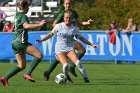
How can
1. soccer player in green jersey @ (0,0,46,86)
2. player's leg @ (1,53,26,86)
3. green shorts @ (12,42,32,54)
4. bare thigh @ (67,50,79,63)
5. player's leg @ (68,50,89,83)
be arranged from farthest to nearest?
1. bare thigh @ (67,50,79,63)
2. player's leg @ (68,50,89,83)
3. green shorts @ (12,42,32,54)
4. soccer player in green jersey @ (0,0,46,86)
5. player's leg @ (1,53,26,86)

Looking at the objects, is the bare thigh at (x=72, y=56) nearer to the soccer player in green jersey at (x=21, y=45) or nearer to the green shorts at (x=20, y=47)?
the soccer player in green jersey at (x=21, y=45)

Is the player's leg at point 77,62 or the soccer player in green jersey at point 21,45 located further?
the player's leg at point 77,62

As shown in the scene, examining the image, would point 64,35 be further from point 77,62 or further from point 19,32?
point 19,32

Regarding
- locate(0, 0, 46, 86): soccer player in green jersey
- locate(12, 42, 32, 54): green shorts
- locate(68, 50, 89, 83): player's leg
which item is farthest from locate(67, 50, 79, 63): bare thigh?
locate(12, 42, 32, 54): green shorts

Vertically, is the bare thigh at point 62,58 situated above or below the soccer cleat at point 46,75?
above

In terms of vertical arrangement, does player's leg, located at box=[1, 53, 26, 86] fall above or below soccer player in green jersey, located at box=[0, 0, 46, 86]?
below

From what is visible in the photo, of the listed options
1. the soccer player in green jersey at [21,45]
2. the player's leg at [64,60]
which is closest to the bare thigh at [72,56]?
the player's leg at [64,60]

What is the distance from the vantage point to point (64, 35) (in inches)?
580

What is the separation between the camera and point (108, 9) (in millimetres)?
38281

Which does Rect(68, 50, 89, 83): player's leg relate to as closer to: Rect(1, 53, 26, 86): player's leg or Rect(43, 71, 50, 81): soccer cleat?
Rect(1, 53, 26, 86): player's leg

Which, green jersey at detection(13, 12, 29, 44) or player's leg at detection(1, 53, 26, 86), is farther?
green jersey at detection(13, 12, 29, 44)

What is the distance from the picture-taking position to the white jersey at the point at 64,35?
48.2 ft

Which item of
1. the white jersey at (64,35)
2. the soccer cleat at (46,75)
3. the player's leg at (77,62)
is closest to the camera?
the player's leg at (77,62)

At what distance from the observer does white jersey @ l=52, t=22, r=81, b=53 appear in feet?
48.2
